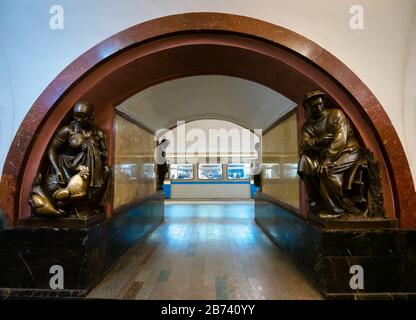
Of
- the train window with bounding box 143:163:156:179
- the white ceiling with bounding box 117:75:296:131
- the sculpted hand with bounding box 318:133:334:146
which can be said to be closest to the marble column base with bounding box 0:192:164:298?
the white ceiling with bounding box 117:75:296:131

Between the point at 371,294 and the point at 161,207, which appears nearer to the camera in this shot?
the point at 371,294

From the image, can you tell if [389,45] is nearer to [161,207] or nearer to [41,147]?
[41,147]

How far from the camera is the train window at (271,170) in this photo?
356 cm

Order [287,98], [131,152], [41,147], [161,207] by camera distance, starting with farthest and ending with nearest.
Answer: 1. [161,207]
2. [131,152]
3. [287,98]
4. [41,147]

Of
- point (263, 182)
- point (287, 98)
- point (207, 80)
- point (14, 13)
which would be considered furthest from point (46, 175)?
point (263, 182)

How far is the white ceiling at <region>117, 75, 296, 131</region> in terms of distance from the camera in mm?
3133

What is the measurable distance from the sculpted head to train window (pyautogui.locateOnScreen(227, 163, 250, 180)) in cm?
767

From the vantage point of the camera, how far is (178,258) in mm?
2869

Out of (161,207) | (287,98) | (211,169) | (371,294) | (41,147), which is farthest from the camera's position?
(211,169)

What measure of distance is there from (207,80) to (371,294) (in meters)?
3.05

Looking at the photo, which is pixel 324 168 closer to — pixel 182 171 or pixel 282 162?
pixel 282 162

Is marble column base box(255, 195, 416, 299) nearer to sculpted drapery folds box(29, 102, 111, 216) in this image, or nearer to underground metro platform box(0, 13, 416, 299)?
underground metro platform box(0, 13, 416, 299)

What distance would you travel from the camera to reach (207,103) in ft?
13.8

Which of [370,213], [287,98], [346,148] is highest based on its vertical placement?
[287,98]
